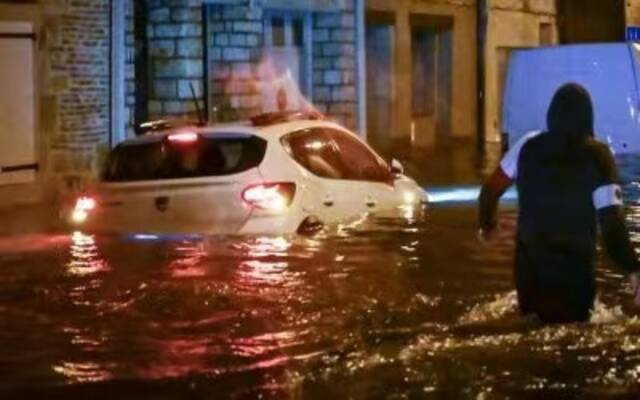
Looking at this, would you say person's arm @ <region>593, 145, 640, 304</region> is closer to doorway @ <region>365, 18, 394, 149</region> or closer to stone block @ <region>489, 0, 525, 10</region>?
doorway @ <region>365, 18, 394, 149</region>

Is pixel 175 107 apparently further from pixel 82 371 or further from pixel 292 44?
pixel 82 371

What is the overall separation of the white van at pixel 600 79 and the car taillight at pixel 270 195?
8.94 m

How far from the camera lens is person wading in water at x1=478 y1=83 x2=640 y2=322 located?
717cm

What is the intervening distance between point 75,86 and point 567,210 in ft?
40.6

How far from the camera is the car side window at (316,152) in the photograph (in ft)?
38.0

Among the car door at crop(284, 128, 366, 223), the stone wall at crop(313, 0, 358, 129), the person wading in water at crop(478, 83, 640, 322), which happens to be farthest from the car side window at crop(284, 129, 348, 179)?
the stone wall at crop(313, 0, 358, 129)

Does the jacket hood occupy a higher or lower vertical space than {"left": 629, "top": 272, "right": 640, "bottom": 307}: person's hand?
higher

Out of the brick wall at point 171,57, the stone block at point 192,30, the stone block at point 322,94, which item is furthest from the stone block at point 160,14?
the stone block at point 322,94

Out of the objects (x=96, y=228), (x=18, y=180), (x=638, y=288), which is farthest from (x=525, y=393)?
(x=18, y=180)

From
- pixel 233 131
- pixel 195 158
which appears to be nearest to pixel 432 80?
pixel 233 131

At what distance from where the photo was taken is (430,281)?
1038cm

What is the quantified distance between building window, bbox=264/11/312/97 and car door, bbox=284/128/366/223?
11257 millimetres

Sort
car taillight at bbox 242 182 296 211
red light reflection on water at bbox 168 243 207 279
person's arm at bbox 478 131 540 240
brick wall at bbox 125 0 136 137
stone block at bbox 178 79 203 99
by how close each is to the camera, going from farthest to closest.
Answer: stone block at bbox 178 79 203 99 → brick wall at bbox 125 0 136 137 → car taillight at bbox 242 182 296 211 → red light reflection on water at bbox 168 243 207 279 → person's arm at bbox 478 131 540 240

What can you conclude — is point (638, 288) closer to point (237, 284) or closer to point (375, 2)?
point (237, 284)
